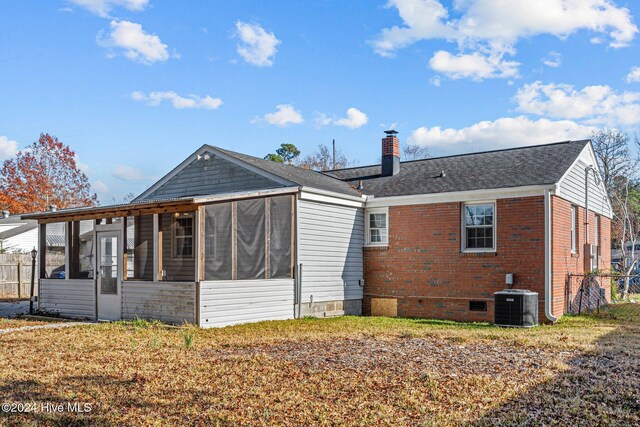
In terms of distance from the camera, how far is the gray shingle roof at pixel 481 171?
597 inches

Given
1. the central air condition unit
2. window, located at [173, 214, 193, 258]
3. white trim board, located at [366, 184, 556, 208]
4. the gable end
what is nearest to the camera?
white trim board, located at [366, 184, 556, 208]

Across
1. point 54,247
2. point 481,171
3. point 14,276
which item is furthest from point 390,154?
point 54,247

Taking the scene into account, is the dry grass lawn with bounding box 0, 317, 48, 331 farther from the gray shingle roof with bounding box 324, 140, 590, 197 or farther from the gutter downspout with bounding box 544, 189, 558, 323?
the gutter downspout with bounding box 544, 189, 558, 323

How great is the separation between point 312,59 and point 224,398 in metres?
14.3

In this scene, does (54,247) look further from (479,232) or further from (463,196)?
(479,232)

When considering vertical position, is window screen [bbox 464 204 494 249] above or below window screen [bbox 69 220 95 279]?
above

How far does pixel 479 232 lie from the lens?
1537 centimetres

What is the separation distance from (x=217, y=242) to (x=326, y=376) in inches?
258

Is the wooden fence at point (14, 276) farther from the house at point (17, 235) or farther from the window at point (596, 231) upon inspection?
the window at point (596, 231)

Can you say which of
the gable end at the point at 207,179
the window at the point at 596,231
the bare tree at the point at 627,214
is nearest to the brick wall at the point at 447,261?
the gable end at the point at 207,179

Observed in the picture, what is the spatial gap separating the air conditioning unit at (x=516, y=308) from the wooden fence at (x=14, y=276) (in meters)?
19.4

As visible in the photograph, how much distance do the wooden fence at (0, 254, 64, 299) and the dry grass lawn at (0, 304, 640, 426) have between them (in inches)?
563

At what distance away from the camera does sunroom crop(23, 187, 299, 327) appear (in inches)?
517

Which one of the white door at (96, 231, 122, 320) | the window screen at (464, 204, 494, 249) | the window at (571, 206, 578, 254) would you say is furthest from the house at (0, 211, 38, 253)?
the window at (571, 206, 578, 254)
